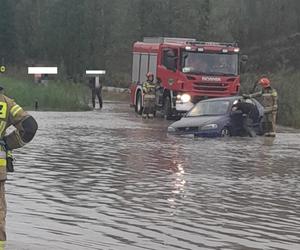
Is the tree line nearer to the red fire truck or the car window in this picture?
the red fire truck

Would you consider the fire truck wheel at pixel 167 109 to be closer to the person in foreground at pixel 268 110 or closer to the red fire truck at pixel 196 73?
the red fire truck at pixel 196 73

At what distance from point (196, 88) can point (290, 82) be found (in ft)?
23.4

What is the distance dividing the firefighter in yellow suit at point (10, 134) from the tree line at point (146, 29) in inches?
1938

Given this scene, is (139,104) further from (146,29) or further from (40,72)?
(146,29)

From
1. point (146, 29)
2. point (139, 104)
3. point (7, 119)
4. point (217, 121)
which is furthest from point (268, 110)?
point (146, 29)

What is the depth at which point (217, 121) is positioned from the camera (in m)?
20.5

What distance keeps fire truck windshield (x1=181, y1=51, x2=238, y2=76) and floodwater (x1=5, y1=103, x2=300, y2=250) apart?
8.70 meters

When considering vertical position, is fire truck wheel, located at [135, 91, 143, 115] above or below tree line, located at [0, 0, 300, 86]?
below

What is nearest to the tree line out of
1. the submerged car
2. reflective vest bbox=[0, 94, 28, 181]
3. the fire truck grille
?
the fire truck grille

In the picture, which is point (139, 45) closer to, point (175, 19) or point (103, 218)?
point (103, 218)

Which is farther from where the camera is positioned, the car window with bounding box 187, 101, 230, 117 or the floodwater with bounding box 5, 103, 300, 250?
the car window with bounding box 187, 101, 230, 117

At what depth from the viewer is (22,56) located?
7900cm

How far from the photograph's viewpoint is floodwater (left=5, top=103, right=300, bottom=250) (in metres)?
8.38

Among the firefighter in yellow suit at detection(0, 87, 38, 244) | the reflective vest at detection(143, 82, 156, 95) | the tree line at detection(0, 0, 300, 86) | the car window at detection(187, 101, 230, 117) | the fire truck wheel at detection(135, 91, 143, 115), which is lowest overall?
the fire truck wheel at detection(135, 91, 143, 115)
